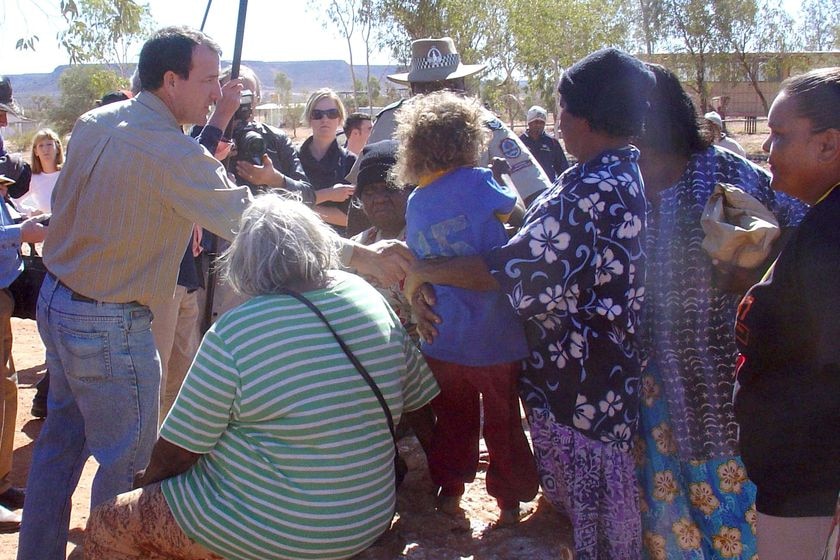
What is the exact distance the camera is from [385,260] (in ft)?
10.5

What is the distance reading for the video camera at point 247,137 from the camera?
15.5 ft

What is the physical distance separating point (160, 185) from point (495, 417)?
1493 mm

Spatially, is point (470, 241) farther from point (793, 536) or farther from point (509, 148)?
point (793, 536)

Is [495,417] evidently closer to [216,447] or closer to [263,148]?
[216,447]

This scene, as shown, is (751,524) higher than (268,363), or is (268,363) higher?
(268,363)

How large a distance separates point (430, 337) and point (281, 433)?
81cm

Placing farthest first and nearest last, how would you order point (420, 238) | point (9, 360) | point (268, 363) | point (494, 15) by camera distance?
point (494, 15) < point (9, 360) < point (420, 238) < point (268, 363)

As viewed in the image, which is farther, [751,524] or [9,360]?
[9,360]

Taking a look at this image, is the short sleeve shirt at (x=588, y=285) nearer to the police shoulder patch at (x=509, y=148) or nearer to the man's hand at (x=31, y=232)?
the police shoulder patch at (x=509, y=148)

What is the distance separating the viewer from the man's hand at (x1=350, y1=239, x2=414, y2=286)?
3.20 m

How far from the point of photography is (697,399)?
120 inches

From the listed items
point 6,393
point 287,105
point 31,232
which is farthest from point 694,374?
point 287,105

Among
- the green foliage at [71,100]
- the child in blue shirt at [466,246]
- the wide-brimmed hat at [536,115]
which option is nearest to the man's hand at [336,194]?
the child in blue shirt at [466,246]

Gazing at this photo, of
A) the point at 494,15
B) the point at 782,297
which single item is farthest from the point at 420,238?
the point at 494,15
